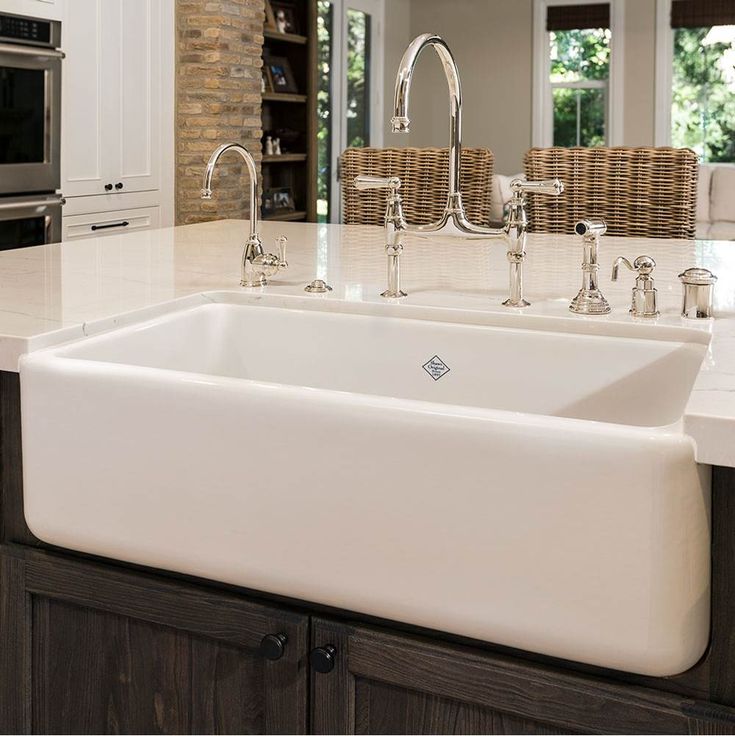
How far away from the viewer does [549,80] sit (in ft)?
30.1

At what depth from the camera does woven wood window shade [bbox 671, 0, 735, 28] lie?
8.43 meters

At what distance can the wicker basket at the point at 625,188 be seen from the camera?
256cm

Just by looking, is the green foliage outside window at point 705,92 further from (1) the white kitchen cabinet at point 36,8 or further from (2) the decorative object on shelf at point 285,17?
(1) the white kitchen cabinet at point 36,8

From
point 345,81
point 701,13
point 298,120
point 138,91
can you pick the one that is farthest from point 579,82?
point 138,91

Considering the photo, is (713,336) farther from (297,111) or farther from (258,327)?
(297,111)

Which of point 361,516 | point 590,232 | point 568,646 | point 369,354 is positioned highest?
point 590,232

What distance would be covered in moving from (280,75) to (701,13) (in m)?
3.99

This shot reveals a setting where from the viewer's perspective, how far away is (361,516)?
3.14 ft

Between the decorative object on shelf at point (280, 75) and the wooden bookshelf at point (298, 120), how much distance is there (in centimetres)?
4

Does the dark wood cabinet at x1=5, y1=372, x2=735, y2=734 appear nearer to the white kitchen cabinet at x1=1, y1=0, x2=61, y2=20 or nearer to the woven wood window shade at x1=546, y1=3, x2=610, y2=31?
the white kitchen cabinet at x1=1, y1=0, x2=61, y2=20

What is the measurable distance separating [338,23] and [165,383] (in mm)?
7143

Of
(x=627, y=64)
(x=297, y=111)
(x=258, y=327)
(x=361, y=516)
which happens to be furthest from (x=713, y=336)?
(x=627, y=64)

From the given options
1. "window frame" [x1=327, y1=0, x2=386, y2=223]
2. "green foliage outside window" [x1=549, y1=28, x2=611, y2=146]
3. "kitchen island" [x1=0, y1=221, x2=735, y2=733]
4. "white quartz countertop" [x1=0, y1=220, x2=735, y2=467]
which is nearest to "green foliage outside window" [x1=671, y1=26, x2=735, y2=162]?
"green foliage outside window" [x1=549, y1=28, x2=611, y2=146]

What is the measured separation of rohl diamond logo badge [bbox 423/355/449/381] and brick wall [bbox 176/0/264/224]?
4.10 meters
